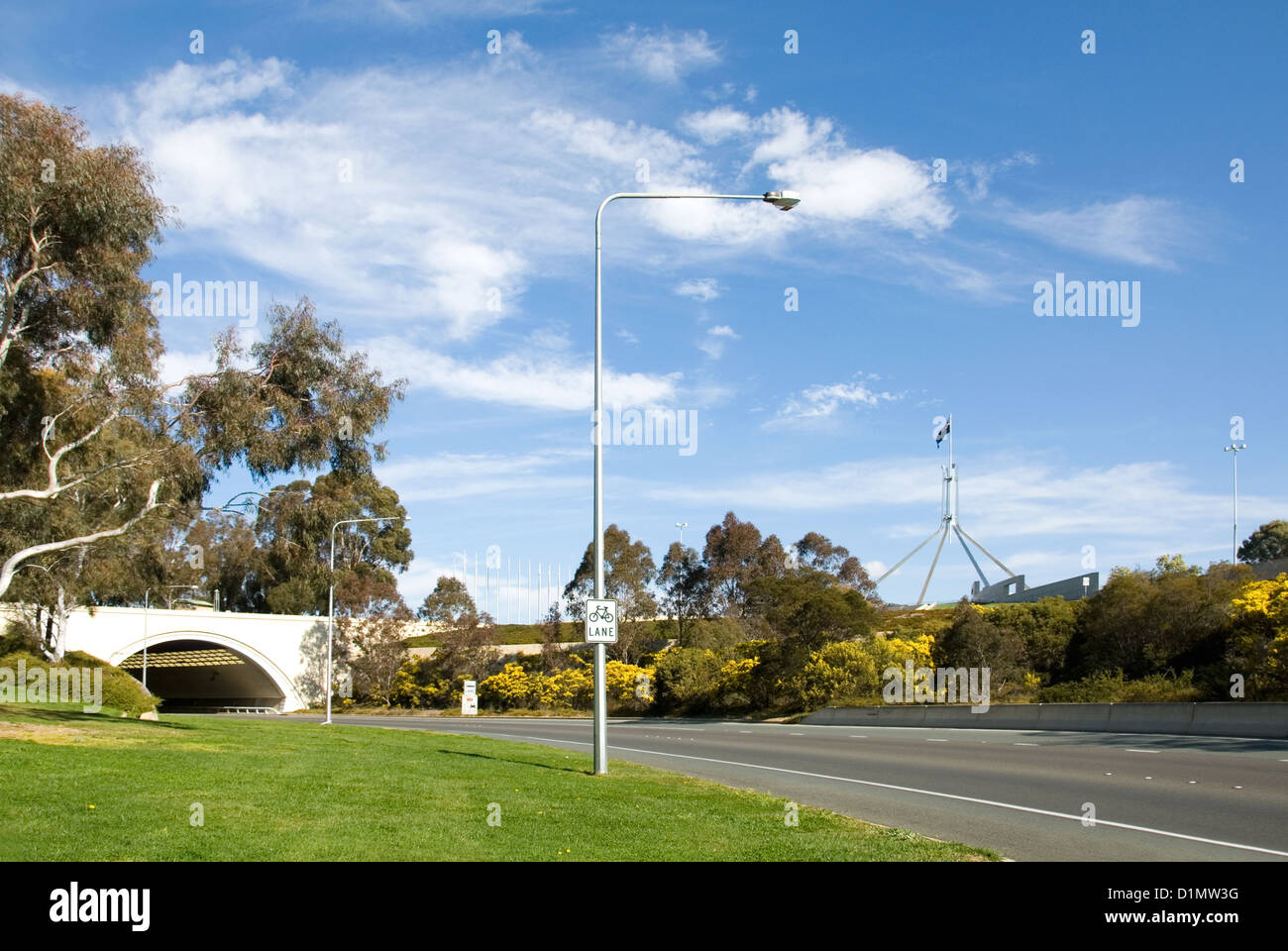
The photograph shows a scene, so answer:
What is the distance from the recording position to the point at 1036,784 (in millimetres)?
16016

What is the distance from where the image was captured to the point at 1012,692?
4062 centimetres

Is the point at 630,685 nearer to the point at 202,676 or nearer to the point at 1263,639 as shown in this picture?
the point at 1263,639

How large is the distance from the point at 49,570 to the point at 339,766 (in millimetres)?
23524

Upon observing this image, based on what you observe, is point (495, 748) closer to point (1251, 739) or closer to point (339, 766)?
point (339, 766)

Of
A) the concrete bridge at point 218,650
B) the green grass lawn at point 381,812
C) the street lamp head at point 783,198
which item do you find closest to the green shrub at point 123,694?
the green grass lawn at point 381,812

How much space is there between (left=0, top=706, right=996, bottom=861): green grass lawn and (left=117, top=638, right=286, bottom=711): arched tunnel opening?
2312 inches

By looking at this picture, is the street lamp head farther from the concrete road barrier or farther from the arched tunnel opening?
the arched tunnel opening

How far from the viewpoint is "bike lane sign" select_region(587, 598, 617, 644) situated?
17.1 meters

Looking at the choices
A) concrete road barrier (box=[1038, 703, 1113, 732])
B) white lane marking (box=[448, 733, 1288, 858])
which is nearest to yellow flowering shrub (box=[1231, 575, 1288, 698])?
concrete road barrier (box=[1038, 703, 1113, 732])

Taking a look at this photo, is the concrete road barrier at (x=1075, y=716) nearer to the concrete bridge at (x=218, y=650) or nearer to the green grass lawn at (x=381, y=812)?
the green grass lawn at (x=381, y=812)

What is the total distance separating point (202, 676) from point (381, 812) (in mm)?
84018

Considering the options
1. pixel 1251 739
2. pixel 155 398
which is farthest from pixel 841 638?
pixel 155 398

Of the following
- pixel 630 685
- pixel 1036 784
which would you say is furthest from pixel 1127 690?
pixel 630 685

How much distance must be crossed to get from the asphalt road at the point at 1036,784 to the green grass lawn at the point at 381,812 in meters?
1.40
